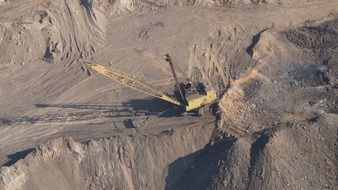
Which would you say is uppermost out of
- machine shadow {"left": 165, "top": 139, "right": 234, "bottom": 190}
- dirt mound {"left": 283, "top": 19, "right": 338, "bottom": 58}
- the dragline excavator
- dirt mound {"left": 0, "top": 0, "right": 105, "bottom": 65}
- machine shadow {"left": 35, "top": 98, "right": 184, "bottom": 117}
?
dirt mound {"left": 0, "top": 0, "right": 105, "bottom": 65}

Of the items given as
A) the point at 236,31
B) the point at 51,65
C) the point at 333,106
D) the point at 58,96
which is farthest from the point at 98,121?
the point at 333,106

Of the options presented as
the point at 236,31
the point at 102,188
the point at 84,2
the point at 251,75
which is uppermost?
the point at 84,2

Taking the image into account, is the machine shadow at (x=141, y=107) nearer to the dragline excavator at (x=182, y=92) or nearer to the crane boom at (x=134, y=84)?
the dragline excavator at (x=182, y=92)

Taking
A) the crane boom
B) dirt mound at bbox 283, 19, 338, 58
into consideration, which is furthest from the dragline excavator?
dirt mound at bbox 283, 19, 338, 58

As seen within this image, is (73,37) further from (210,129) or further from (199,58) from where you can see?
(210,129)

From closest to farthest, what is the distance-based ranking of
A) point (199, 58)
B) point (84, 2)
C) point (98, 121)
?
1. point (98, 121)
2. point (199, 58)
3. point (84, 2)

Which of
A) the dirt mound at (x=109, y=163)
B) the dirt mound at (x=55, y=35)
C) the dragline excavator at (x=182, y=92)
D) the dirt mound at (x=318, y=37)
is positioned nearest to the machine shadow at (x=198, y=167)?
the dirt mound at (x=109, y=163)

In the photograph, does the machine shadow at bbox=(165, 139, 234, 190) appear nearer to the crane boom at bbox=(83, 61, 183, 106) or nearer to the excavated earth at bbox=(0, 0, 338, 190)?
the excavated earth at bbox=(0, 0, 338, 190)
